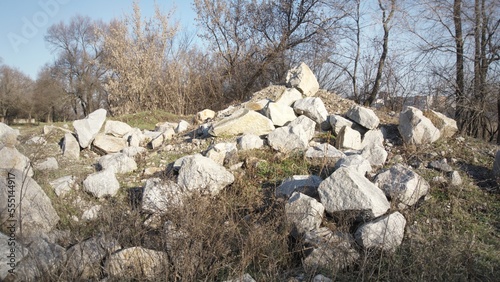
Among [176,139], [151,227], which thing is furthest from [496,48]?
[151,227]

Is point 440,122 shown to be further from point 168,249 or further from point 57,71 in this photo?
point 57,71

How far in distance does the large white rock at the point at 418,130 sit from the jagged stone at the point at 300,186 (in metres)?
2.18

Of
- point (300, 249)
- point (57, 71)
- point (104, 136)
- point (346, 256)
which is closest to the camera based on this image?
point (346, 256)

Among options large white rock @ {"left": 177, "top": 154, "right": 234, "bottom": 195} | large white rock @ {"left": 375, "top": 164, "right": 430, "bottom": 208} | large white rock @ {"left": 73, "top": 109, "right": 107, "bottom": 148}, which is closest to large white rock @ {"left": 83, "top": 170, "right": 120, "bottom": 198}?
large white rock @ {"left": 177, "top": 154, "right": 234, "bottom": 195}

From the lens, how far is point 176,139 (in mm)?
7051

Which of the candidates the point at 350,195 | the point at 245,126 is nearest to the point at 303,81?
the point at 245,126

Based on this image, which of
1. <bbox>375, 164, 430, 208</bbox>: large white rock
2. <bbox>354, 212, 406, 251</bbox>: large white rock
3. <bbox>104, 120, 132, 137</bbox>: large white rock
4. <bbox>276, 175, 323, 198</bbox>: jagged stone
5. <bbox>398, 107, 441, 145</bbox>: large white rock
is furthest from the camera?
<bbox>104, 120, 132, 137</bbox>: large white rock

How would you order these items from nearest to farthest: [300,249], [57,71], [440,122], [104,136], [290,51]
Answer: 1. [300,249]
2. [440,122]
3. [104,136]
4. [290,51]
5. [57,71]

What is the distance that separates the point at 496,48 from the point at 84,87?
1049 inches

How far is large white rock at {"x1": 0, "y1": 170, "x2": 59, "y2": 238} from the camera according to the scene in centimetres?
346

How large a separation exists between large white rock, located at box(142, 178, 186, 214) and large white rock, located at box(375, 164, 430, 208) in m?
2.15

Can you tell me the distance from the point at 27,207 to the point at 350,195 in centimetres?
311

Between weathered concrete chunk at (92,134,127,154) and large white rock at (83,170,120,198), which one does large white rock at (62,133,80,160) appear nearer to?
weathered concrete chunk at (92,134,127,154)

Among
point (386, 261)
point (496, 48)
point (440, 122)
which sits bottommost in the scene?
point (386, 261)
